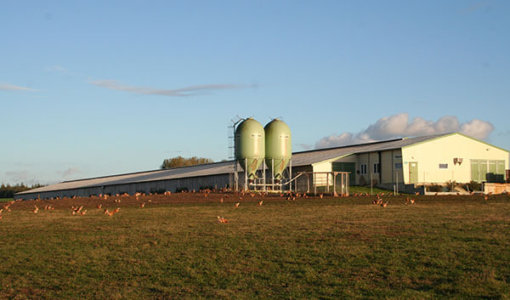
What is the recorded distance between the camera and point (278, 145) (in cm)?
5978

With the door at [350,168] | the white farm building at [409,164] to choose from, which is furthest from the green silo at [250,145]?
the door at [350,168]

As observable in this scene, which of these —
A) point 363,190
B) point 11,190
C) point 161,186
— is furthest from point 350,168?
point 11,190

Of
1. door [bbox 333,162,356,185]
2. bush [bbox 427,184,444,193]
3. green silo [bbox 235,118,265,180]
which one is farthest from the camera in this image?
door [bbox 333,162,356,185]

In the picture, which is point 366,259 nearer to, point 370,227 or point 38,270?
point 370,227

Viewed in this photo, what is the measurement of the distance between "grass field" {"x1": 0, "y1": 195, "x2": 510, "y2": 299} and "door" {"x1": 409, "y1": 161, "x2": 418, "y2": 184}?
34.4 metres

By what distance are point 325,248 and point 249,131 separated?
38.3 metres

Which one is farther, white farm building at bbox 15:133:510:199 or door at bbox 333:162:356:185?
door at bbox 333:162:356:185

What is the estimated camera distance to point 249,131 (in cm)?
5806

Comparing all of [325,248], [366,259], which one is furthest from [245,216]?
[366,259]

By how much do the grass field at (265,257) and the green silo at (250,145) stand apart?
27.8 metres

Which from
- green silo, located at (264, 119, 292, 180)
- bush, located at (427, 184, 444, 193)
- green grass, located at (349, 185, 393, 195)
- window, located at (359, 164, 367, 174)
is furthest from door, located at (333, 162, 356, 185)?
green silo, located at (264, 119, 292, 180)

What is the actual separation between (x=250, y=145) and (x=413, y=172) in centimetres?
1907

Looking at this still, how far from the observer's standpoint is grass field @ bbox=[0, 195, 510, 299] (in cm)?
1552

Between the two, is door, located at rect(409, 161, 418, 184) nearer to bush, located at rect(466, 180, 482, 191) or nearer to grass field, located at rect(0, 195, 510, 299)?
bush, located at rect(466, 180, 482, 191)
